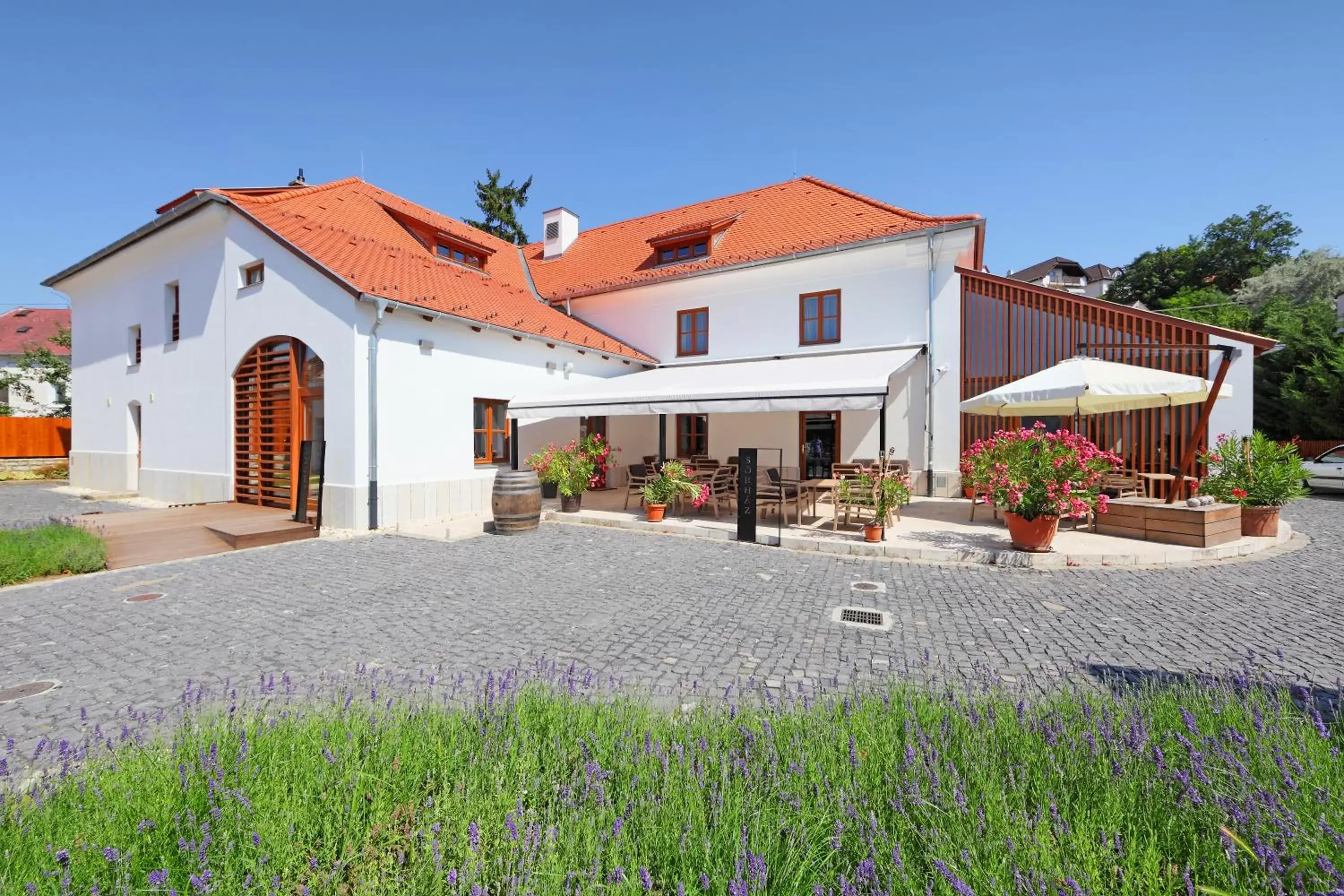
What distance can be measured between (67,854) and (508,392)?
1176 centimetres

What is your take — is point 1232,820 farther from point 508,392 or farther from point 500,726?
point 508,392

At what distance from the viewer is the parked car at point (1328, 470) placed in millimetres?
14227

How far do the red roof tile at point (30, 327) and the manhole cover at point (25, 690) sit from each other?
4308 cm

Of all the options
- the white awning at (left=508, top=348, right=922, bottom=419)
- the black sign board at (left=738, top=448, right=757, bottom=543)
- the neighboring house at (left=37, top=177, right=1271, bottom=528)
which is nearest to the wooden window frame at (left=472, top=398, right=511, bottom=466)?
the neighboring house at (left=37, top=177, right=1271, bottom=528)

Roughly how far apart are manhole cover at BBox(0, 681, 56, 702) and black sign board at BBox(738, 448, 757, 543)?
7.34m

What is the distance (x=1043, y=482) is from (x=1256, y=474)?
4.24 m

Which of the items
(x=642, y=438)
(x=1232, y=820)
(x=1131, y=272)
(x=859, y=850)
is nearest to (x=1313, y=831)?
(x=1232, y=820)

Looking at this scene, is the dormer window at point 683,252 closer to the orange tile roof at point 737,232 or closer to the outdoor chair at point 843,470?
the orange tile roof at point 737,232

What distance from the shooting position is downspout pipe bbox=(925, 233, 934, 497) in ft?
43.5

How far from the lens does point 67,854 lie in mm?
1796

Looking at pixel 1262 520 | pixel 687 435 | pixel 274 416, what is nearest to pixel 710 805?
pixel 1262 520

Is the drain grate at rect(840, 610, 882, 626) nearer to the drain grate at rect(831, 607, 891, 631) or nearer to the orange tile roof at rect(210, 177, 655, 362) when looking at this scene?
the drain grate at rect(831, 607, 891, 631)

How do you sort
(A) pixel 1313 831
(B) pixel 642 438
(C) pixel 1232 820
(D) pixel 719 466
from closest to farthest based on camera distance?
(A) pixel 1313 831 < (C) pixel 1232 820 < (D) pixel 719 466 < (B) pixel 642 438

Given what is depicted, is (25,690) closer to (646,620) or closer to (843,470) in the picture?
(646,620)
